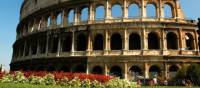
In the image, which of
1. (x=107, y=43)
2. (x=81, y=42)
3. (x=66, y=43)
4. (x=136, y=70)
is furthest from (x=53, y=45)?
(x=136, y=70)

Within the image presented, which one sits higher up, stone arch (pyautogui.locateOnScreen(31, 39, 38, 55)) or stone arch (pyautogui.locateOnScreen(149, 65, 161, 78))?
stone arch (pyautogui.locateOnScreen(31, 39, 38, 55))

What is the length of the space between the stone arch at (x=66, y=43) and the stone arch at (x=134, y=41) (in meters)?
7.41

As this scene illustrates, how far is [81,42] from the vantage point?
36.3 m

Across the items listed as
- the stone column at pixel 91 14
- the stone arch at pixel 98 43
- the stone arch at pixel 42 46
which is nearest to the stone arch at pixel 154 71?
the stone arch at pixel 98 43

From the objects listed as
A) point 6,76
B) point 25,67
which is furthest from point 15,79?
point 25,67

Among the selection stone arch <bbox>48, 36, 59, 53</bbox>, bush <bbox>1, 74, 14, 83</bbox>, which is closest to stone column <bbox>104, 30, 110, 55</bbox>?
stone arch <bbox>48, 36, 59, 53</bbox>

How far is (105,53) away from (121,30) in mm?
3115

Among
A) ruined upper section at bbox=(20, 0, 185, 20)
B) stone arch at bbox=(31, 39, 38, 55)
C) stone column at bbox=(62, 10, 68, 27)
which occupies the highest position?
ruined upper section at bbox=(20, 0, 185, 20)

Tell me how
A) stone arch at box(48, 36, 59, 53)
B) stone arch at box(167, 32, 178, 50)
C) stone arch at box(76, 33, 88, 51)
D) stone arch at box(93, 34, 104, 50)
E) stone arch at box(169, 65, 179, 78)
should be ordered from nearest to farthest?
stone arch at box(169, 65, 179, 78) → stone arch at box(167, 32, 178, 50) → stone arch at box(93, 34, 104, 50) → stone arch at box(76, 33, 88, 51) → stone arch at box(48, 36, 59, 53)

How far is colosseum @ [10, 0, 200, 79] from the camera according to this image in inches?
1292

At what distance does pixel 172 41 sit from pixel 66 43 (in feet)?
41.6

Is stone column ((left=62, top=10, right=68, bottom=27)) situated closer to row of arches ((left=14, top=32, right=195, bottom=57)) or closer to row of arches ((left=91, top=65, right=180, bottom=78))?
row of arches ((left=14, top=32, right=195, bottom=57))

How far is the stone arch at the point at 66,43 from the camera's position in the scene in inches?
1445

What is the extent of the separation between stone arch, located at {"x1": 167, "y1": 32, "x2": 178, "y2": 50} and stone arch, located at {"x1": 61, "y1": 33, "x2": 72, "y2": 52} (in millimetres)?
11537
